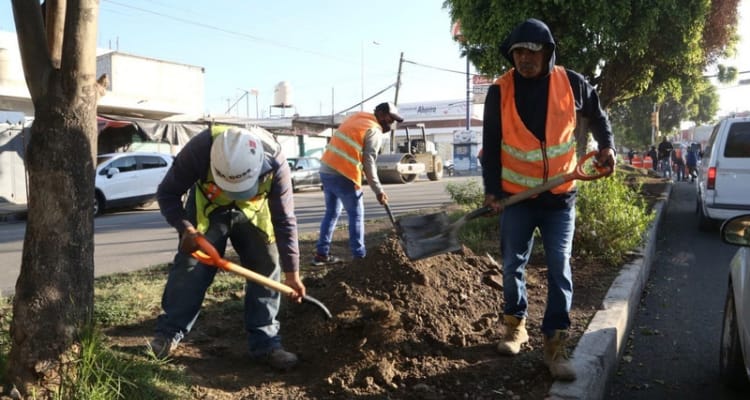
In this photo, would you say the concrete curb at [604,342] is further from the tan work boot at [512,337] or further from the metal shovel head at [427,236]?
the metal shovel head at [427,236]

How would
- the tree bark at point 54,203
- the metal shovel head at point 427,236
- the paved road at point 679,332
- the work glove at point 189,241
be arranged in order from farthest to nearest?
the metal shovel head at point 427,236, the paved road at point 679,332, the work glove at point 189,241, the tree bark at point 54,203

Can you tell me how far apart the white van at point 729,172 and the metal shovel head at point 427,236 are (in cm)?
617

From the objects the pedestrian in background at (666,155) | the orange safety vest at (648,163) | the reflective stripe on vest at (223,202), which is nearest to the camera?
the reflective stripe on vest at (223,202)

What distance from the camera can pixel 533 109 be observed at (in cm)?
314

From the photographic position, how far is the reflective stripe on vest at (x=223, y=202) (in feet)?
10.6

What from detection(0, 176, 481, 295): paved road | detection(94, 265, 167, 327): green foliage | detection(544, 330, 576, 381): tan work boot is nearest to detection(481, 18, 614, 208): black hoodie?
detection(544, 330, 576, 381): tan work boot

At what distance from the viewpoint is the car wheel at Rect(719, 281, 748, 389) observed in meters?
3.07

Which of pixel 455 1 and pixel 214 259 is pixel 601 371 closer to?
pixel 214 259

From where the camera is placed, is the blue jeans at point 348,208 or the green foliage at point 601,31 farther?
the green foliage at point 601,31

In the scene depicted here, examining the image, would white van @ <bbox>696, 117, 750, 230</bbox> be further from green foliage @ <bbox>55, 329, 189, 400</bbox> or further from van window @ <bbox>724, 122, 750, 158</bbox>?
green foliage @ <bbox>55, 329, 189, 400</bbox>

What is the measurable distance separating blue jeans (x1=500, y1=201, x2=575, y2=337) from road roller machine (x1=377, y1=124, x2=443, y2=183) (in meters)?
20.7

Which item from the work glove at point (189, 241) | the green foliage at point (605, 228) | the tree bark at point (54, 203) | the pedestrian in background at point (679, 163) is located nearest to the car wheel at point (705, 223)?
the green foliage at point (605, 228)

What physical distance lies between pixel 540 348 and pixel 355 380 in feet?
3.80

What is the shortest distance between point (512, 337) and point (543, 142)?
3.65 feet
